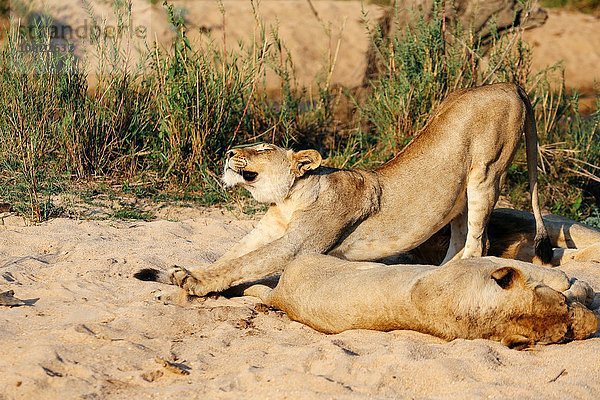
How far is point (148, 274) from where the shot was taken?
5703 millimetres

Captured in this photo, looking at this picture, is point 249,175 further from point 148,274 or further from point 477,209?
point 477,209

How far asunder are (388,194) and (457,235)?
76 centimetres

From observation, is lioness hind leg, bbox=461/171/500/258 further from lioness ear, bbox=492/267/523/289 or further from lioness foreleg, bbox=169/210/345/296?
lioness ear, bbox=492/267/523/289

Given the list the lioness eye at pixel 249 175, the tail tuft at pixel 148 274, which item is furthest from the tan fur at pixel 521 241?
the tail tuft at pixel 148 274

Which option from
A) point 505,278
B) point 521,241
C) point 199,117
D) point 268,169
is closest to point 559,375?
point 505,278

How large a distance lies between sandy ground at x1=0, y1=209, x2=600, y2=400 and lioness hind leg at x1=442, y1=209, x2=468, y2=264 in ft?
5.68

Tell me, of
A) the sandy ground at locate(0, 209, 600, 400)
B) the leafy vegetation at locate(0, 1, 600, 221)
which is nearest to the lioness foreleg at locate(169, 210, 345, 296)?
the sandy ground at locate(0, 209, 600, 400)

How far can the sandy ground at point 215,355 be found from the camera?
4.12m

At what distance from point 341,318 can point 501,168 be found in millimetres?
2200

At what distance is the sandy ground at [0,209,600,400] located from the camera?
4.12 metres

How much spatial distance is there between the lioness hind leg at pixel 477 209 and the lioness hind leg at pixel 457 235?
19 cm

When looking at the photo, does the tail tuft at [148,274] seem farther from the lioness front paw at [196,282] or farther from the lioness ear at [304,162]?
the lioness ear at [304,162]

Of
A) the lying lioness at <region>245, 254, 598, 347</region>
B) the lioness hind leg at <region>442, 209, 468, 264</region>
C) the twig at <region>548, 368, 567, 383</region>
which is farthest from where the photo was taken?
the lioness hind leg at <region>442, 209, 468, 264</region>

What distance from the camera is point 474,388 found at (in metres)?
4.12
